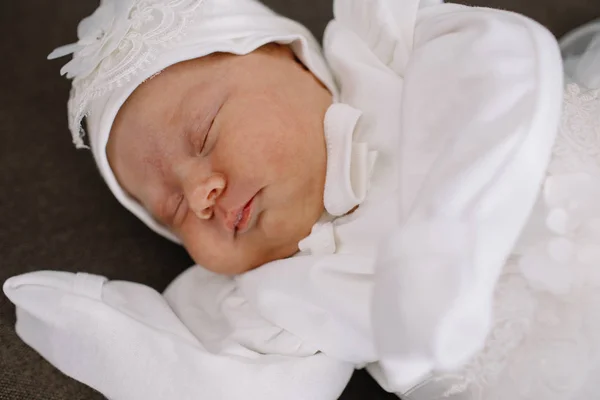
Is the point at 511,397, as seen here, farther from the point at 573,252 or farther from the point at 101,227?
the point at 101,227

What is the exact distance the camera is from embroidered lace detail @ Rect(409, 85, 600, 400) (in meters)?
0.73

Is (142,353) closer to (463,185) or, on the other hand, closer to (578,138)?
(463,185)

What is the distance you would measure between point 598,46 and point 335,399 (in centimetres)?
68

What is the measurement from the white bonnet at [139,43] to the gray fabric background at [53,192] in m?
0.15

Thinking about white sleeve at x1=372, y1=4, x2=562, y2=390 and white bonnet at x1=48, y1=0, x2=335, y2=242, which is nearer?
white sleeve at x1=372, y1=4, x2=562, y2=390

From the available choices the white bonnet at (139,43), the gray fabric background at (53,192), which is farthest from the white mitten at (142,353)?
the white bonnet at (139,43)

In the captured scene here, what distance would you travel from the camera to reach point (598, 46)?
39.4 inches

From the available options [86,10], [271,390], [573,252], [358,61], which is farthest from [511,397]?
[86,10]

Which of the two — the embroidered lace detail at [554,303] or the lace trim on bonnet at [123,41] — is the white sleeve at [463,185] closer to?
the embroidered lace detail at [554,303]

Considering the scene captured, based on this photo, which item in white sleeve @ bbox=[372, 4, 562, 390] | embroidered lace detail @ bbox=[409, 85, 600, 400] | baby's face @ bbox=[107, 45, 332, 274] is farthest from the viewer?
baby's face @ bbox=[107, 45, 332, 274]

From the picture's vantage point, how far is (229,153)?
2.75ft

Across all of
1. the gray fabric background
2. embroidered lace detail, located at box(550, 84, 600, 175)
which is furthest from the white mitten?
embroidered lace detail, located at box(550, 84, 600, 175)

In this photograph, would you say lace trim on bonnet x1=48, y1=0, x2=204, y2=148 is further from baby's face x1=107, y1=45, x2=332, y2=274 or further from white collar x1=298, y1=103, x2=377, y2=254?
white collar x1=298, y1=103, x2=377, y2=254

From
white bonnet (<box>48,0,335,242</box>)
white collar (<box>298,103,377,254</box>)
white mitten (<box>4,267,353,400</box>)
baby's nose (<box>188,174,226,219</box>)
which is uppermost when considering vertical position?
white bonnet (<box>48,0,335,242</box>)
